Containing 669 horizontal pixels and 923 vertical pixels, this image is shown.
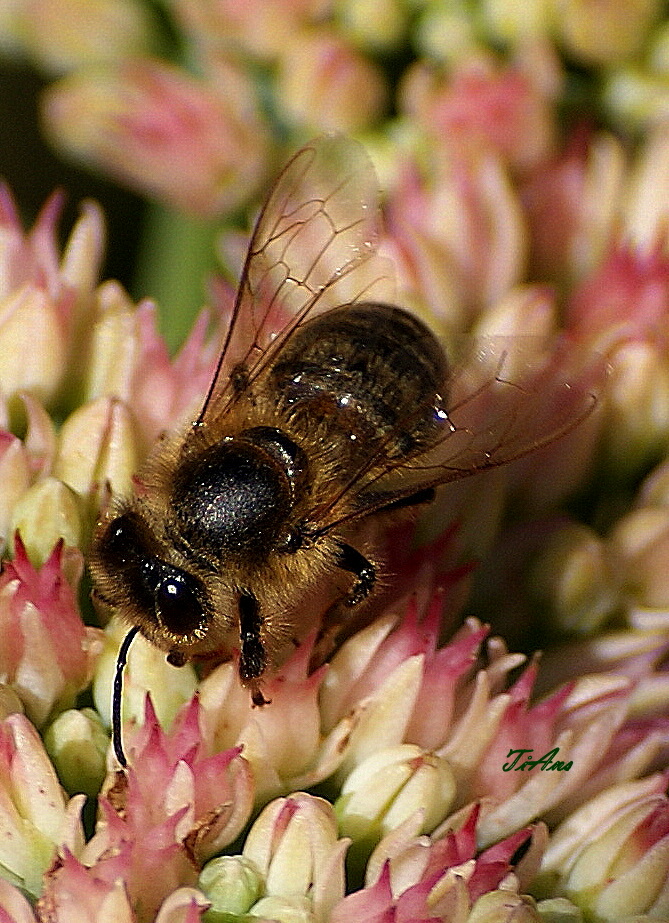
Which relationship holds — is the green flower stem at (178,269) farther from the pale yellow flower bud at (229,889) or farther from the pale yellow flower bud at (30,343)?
the pale yellow flower bud at (229,889)

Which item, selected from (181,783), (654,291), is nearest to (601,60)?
(654,291)

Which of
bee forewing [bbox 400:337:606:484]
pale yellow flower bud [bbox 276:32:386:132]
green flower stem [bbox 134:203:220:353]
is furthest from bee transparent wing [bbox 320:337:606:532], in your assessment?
green flower stem [bbox 134:203:220:353]

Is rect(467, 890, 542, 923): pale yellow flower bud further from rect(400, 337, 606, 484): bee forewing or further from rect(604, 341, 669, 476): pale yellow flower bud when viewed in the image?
rect(604, 341, 669, 476): pale yellow flower bud

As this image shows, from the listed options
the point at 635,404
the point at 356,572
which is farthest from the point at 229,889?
the point at 635,404

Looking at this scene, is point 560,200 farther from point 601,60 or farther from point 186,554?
point 186,554

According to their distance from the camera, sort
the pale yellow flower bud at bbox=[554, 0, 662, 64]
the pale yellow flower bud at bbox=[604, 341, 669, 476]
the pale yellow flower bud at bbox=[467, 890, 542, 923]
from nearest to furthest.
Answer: the pale yellow flower bud at bbox=[467, 890, 542, 923], the pale yellow flower bud at bbox=[604, 341, 669, 476], the pale yellow flower bud at bbox=[554, 0, 662, 64]

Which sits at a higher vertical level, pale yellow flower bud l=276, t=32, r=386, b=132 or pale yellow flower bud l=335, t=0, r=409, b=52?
pale yellow flower bud l=335, t=0, r=409, b=52

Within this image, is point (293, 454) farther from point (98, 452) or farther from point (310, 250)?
point (310, 250)
